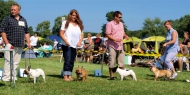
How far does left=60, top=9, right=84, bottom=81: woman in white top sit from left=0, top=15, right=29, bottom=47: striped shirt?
1060 mm

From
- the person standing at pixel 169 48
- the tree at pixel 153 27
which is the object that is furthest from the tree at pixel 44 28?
the person standing at pixel 169 48

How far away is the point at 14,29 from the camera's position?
6.27 meters

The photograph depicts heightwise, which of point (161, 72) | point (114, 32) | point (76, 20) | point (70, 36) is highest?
point (76, 20)

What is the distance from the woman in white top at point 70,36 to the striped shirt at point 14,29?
106 centimetres

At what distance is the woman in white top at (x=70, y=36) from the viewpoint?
724 cm

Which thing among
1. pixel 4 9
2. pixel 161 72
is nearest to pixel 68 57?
pixel 161 72

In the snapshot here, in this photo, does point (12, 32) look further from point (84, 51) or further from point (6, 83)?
point (84, 51)

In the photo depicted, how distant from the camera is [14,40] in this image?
249 inches

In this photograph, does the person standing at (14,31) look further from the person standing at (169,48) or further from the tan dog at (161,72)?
the person standing at (169,48)

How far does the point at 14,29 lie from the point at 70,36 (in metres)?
1.38

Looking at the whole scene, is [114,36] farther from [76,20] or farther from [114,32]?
[76,20]

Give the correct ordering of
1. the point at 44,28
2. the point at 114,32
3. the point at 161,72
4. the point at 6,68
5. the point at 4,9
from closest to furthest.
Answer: the point at 6,68 < the point at 114,32 < the point at 161,72 < the point at 4,9 < the point at 44,28

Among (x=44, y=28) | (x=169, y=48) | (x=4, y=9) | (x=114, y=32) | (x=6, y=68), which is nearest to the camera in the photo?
(x=6, y=68)

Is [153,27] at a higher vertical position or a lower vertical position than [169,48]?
higher
